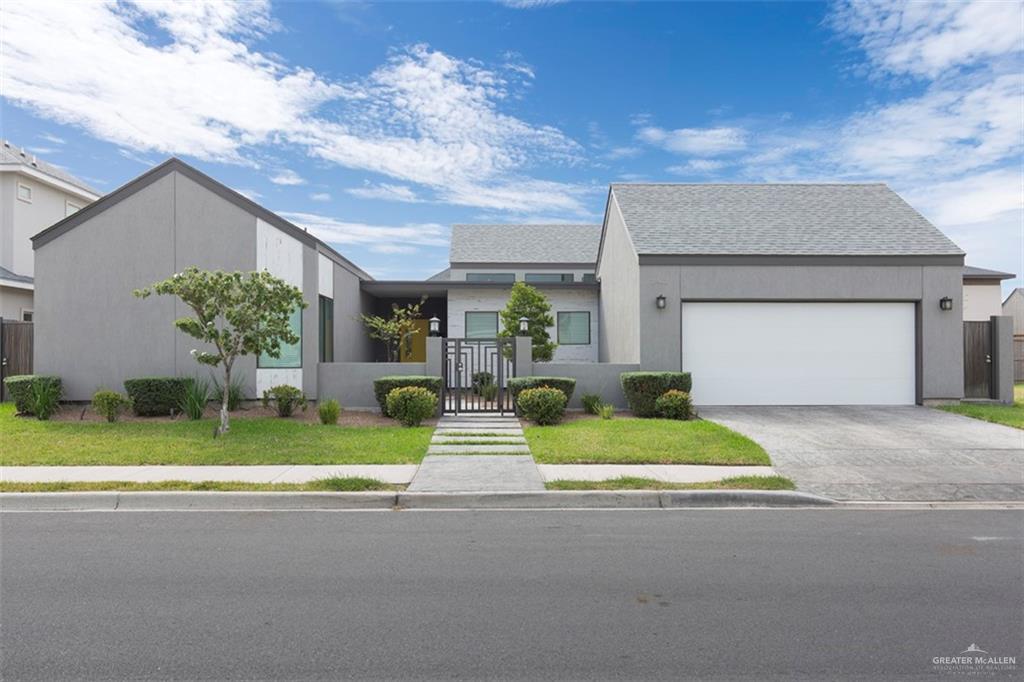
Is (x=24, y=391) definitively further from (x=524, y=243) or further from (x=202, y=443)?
(x=524, y=243)

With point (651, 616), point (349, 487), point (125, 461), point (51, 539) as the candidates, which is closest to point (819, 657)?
point (651, 616)

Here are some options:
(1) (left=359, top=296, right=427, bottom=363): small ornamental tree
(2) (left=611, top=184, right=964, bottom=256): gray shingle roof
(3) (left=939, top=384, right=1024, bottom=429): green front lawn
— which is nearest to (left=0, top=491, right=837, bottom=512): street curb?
(3) (left=939, top=384, right=1024, bottom=429): green front lawn

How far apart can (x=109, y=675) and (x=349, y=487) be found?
4422mm

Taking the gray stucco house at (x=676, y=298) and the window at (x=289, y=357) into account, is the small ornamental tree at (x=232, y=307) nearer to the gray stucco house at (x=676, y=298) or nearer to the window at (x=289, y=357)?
the window at (x=289, y=357)

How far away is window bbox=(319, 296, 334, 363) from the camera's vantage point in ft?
53.2

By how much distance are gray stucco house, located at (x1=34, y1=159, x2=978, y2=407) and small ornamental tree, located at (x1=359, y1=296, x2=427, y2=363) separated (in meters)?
2.38

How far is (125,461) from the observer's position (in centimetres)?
930

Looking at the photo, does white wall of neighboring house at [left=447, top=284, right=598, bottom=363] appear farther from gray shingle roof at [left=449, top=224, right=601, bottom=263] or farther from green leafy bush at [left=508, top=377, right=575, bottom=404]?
gray shingle roof at [left=449, top=224, right=601, bottom=263]

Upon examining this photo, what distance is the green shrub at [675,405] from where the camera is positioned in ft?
42.8

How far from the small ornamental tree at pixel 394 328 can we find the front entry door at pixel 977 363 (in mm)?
15417

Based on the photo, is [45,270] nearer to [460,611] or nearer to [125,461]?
[125,461]

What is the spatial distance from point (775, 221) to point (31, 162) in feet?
87.2

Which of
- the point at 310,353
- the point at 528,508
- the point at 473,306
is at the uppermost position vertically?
the point at 473,306

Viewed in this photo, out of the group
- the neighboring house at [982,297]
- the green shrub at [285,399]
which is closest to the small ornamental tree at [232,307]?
the green shrub at [285,399]
